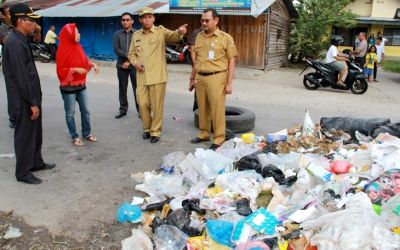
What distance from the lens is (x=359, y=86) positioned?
34.9 ft

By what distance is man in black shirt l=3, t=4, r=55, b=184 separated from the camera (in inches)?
154

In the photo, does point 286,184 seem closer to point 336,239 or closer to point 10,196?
point 336,239

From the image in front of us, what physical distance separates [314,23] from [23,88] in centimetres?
1618

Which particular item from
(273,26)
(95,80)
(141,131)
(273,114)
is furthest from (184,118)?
(273,26)

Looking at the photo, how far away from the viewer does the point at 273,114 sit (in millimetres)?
7770

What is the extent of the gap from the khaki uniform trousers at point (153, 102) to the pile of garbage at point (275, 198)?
1.13 metres

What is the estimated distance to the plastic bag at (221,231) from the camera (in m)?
3.06

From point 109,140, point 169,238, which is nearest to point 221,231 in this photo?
point 169,238

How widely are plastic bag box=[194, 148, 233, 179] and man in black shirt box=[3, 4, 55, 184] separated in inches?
69.1

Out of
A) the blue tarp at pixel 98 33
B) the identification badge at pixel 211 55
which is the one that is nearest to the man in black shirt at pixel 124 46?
the identification badge at pixel 211 55

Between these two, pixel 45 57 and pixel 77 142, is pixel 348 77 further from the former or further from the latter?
pixel 45 57

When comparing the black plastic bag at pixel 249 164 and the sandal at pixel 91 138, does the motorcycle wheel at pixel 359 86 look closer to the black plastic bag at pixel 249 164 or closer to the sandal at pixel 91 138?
the black plastic bag at pixel 249 164

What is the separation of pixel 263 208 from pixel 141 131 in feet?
10.9

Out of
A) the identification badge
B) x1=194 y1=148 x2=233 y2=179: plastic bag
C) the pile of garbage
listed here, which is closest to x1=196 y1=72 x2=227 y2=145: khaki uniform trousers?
the identification badge
